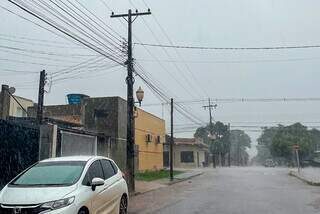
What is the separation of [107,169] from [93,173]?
106cm

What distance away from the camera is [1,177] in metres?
16.1

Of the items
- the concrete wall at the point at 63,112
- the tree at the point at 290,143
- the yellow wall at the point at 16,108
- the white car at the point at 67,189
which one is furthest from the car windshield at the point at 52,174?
the tree at the point at 290,143

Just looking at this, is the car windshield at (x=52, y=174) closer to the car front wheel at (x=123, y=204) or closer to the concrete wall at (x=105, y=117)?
the car front wheel at (x=123, y=204)

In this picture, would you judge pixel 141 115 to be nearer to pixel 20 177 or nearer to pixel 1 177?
pixel 1 177

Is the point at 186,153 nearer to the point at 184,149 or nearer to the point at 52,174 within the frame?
the point at 184,149

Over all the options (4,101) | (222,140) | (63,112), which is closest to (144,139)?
(63,112)

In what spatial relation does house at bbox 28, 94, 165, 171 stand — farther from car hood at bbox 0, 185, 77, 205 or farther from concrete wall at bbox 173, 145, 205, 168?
concrete wall at bbox 173, 145, 205, 168

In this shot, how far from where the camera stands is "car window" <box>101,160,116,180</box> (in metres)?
12.2

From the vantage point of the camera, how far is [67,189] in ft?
33.0

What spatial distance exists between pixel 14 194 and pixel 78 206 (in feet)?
4.21

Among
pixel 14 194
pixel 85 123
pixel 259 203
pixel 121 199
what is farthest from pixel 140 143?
pixel 14 194

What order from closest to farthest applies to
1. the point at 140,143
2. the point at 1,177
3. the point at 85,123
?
1. the point at 1,177
2. the point at 85,123
3. the point at 140,143

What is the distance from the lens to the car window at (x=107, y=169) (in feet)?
40.1

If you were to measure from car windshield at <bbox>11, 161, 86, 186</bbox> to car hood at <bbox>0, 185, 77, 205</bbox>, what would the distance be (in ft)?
1.14
